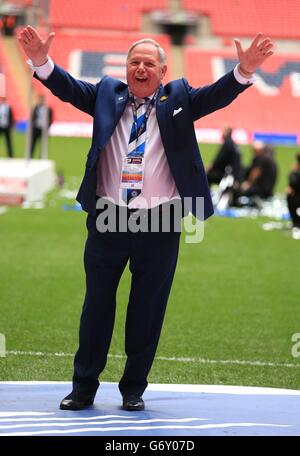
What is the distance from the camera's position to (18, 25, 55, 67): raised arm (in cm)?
499

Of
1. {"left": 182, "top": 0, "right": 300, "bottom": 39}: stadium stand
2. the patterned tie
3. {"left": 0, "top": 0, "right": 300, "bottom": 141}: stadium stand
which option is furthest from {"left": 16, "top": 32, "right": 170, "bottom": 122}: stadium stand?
the patterned tie

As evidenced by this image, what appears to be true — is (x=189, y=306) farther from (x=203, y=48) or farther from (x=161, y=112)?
(x=203, y=48)

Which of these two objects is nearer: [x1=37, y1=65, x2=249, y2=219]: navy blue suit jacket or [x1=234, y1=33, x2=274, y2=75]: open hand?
[x1=234, y1=33, x2=274, y2=75]: open hand

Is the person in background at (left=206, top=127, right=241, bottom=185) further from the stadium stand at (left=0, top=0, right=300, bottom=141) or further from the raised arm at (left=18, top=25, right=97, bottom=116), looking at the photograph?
the stadium stand at (left=0, top=0, right=300, bottom=141)

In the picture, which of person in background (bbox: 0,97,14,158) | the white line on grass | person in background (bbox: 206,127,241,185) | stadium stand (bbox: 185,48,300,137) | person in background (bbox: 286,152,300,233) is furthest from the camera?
stadium stand (bbox: 185,48,300,137)

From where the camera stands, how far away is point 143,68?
512 centimetres

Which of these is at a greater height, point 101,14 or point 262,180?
point 101,14

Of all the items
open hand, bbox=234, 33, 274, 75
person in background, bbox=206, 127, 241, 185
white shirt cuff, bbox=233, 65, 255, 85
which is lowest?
white shirt cuff, bbox=233, 65, 255, 85

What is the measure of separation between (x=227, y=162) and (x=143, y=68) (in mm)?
13475

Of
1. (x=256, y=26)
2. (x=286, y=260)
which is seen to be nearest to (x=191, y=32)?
(x=256, y=26)

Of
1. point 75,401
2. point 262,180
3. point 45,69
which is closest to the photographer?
point 45,69

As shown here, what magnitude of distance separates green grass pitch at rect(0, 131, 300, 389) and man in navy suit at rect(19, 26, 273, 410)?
115 cm

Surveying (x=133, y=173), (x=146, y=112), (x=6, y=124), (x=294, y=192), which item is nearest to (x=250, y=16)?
(x=6, y=124)

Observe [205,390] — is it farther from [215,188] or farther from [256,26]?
[256,26]
